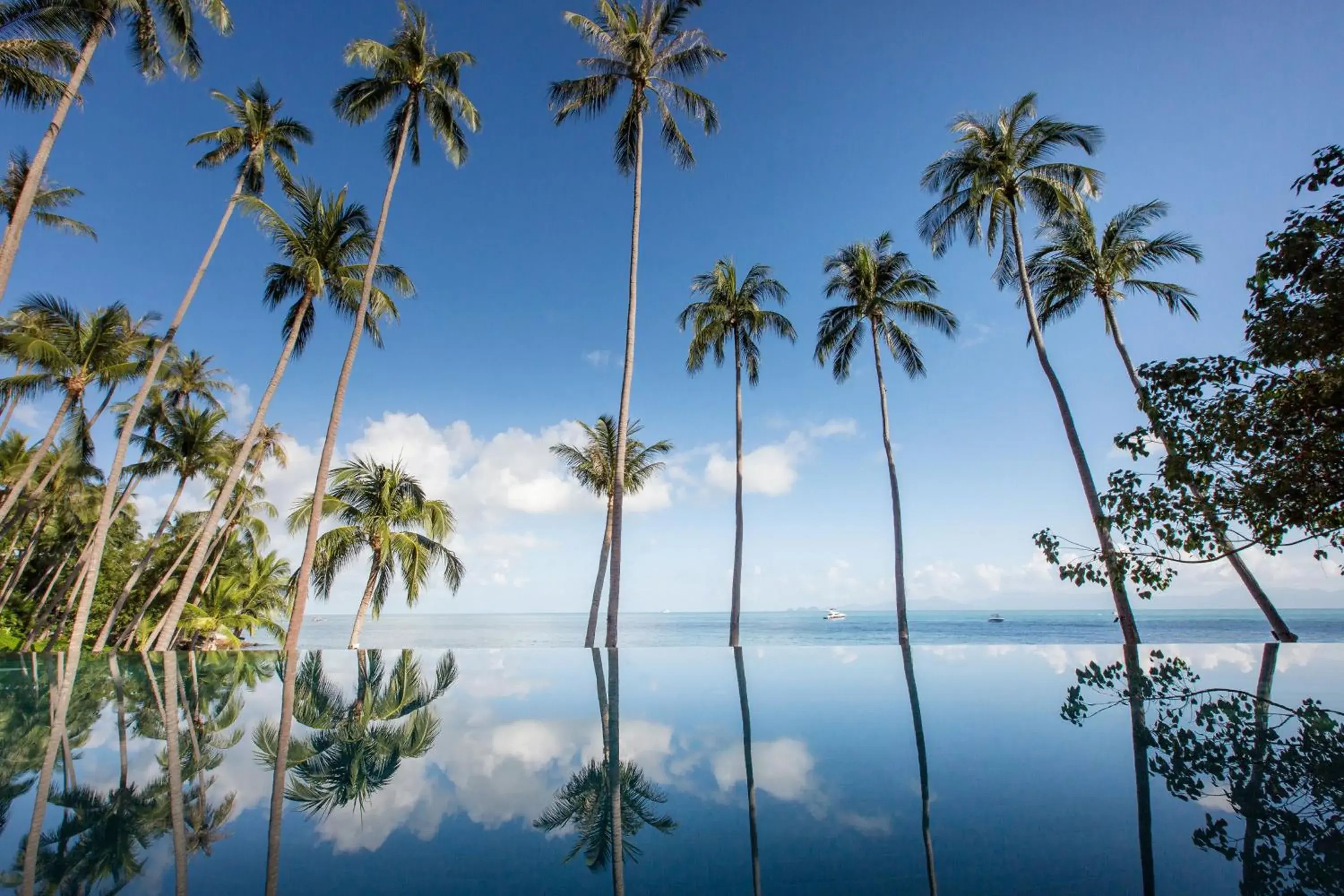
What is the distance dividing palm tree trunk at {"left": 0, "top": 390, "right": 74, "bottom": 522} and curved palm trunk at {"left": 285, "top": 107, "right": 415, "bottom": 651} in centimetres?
891

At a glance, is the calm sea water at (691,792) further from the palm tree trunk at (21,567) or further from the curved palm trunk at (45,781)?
the palm tree trunk at (21,567)

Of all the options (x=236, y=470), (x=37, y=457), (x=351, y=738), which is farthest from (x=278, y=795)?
(x=37, y=457)

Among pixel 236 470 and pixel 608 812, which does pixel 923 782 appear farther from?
pixel 236 470

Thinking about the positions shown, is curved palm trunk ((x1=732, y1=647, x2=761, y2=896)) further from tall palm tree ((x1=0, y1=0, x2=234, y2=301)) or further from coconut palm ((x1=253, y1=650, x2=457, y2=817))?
tall palm tree ((x1=0, y1=0, x2=234, y2=301))

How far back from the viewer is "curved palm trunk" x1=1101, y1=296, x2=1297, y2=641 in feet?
20.0

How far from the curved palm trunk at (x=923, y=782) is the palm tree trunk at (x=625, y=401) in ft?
24.0

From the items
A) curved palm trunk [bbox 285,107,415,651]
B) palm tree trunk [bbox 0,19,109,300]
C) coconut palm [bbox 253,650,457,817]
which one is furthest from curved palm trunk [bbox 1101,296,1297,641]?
palm tree trunk [bbox 0,19,109,300]

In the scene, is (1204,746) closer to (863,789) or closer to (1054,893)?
(863,789)

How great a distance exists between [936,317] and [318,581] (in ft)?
73.4

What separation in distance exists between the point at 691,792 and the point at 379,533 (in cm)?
1905

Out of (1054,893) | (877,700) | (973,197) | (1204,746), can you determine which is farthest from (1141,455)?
(973,197)

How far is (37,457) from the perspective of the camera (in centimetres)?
1530

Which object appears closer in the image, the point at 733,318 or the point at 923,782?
the point at 923,782

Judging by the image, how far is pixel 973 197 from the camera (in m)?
15.8
